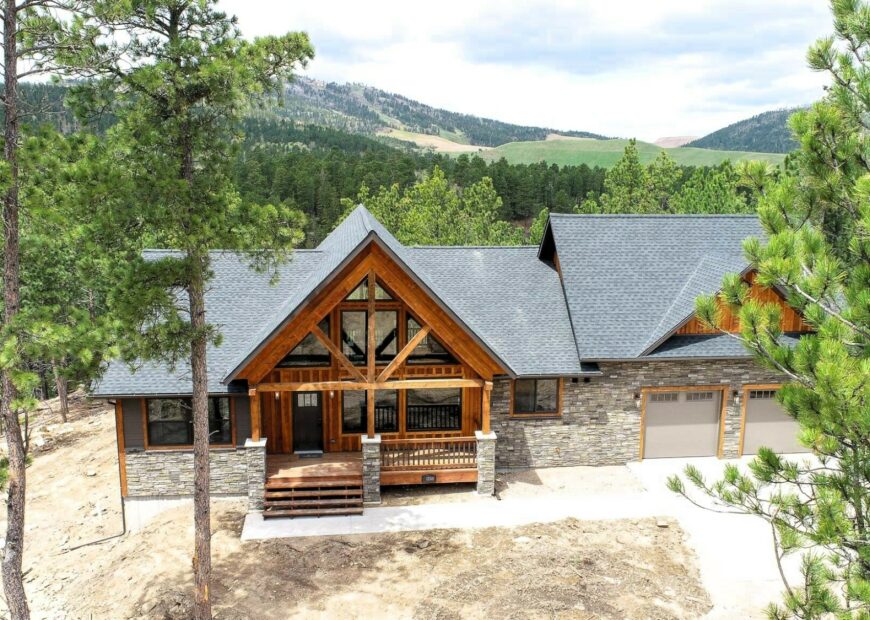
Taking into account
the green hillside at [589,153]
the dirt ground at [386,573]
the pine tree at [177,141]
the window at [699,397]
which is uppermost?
the green hillside at [589,153]

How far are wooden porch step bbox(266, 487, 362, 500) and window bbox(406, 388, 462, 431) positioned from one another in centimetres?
247

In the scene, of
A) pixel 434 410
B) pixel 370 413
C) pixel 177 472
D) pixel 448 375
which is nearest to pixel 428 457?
pixel 434 410

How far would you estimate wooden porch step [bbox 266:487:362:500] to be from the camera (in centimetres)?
1516

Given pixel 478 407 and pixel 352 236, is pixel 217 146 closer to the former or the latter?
pixel 352 236

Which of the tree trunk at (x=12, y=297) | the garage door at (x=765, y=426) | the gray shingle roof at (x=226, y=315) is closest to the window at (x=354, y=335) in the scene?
the gray shingle roof at (x=226, y=315)

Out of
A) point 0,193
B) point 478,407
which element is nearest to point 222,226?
point 0,193

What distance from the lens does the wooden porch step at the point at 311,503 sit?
1511 centimetres

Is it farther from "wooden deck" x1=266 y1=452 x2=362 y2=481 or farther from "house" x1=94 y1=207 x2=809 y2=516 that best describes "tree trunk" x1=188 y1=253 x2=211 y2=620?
"wooden deck" x1=266 y1=452 x2=362 y2=481

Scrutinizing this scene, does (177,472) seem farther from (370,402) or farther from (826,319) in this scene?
(826,319)

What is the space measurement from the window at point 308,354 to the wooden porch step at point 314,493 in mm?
2996

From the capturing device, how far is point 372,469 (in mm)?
15523

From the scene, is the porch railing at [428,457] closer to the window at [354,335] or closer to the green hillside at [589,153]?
the window at [354,335]

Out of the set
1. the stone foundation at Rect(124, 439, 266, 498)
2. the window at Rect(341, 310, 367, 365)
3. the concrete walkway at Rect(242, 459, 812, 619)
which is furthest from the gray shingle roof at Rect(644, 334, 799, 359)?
the stone foundation at Rect(124, 439, 266, 498)

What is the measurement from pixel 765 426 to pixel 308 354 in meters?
12.5
